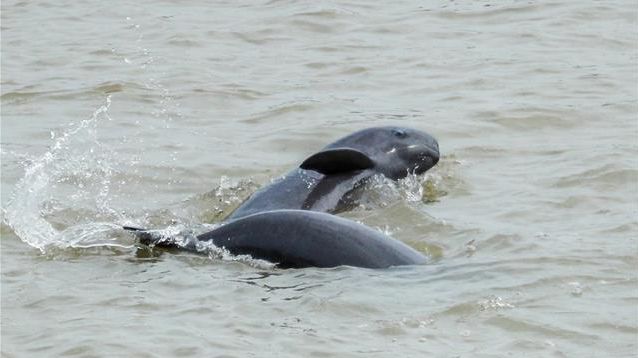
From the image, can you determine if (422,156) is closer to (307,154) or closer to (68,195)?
(307,154)

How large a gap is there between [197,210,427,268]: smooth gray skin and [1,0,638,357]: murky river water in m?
0.09

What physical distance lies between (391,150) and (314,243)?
7.98 feet

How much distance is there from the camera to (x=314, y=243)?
25.6ft

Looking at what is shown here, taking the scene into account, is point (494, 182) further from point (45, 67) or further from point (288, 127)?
point (45, 67)

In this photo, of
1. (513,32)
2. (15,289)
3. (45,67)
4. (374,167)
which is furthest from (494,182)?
(45,67)

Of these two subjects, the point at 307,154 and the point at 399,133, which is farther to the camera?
the point at 307,154

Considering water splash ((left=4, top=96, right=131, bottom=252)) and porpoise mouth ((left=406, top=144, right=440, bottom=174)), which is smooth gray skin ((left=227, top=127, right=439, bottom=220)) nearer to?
porpoise mouth ((left=406, top=144, right=440, bottom=174))

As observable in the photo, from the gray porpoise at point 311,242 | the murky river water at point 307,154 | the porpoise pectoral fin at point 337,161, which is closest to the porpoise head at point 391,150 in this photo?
the porpoise pectoral fin at point 337,161

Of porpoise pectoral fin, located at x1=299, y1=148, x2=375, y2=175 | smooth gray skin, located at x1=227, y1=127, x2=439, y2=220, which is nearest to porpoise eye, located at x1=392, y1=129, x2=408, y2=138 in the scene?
smooth gray skin, located at x1=227, y1=127, x2=439, y2=220

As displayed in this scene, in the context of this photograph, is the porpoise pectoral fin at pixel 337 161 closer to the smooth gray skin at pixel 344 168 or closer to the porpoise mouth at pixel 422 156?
the smooth gray skin at pixel 344 168

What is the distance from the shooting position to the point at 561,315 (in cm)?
710

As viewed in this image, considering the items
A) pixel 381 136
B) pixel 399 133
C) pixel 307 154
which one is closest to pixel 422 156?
pixel 399 133

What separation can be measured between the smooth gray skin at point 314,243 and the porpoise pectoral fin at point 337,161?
122cm

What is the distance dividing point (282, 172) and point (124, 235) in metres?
2.22
